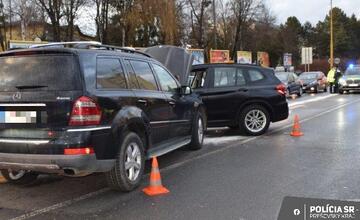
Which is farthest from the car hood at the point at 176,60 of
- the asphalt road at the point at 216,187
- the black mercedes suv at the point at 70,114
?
the black mercedes suv at the point at 70,114

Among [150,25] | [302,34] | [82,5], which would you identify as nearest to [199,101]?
[150,25]

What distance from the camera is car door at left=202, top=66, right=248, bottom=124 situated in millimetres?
11430

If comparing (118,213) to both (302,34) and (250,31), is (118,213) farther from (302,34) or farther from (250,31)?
(302,34)

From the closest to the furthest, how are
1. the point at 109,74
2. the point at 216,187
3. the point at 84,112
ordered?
the point at 84,112
the point at 109,74
the point at 216,187

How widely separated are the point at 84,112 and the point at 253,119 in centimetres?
645

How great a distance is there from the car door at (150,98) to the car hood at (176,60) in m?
4.77

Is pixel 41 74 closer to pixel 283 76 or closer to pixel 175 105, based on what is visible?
pixel 175 105

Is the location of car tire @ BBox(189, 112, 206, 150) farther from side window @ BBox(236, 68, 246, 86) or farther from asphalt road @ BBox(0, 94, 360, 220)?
side window @ BBox(236, 68, 246, 86)

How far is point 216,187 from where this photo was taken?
6688 millimetres

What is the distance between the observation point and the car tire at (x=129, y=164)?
20.5 ft

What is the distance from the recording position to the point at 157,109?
749 centimetres

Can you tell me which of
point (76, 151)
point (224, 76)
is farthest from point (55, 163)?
point (224, 76)

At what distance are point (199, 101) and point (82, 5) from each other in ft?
93.2

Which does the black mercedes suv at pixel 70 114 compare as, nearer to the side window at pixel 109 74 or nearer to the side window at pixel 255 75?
the side window at pixel 109 74
